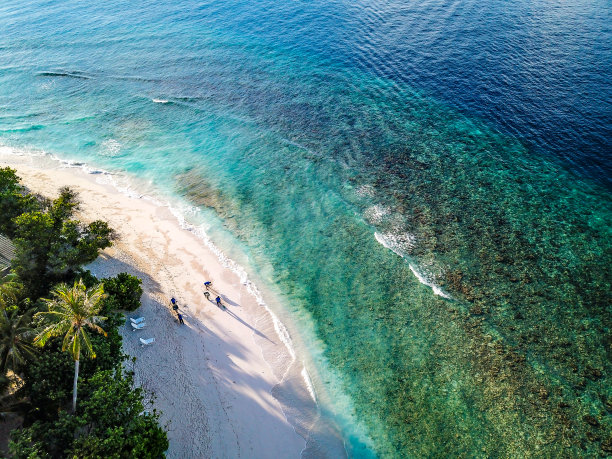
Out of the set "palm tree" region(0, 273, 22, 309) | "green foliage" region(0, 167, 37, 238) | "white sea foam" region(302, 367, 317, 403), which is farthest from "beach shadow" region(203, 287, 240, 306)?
"green foliage" region(0, 167, 37, 238)

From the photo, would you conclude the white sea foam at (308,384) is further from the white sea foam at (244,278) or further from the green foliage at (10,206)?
the green foliage at (10,206)

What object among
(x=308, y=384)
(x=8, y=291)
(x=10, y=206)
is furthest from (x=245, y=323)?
(x=10, y=206)

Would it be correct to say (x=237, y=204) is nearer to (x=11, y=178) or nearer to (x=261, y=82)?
(x=11, y=178)

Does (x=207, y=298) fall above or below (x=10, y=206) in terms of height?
below

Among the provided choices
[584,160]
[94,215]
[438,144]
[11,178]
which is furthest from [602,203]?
[11,178]

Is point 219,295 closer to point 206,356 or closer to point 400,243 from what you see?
point 206,356

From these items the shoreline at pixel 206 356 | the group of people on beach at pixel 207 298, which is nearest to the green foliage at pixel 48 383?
the shoreline at pixel 206 356

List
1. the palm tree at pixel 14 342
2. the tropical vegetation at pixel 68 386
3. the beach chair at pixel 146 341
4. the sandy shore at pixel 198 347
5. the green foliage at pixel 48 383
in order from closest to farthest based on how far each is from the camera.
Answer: the tropical vegetation at pixel 68 386 < the palm tree at pixel 14 342 < the green foliage at pixel 48 383 < the sandy shore at pixel 198 347 < the beach chair at pixel 146 341

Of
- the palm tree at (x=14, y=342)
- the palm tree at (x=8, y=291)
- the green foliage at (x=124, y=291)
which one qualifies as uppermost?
the palm tree at (x=8, y=291)
